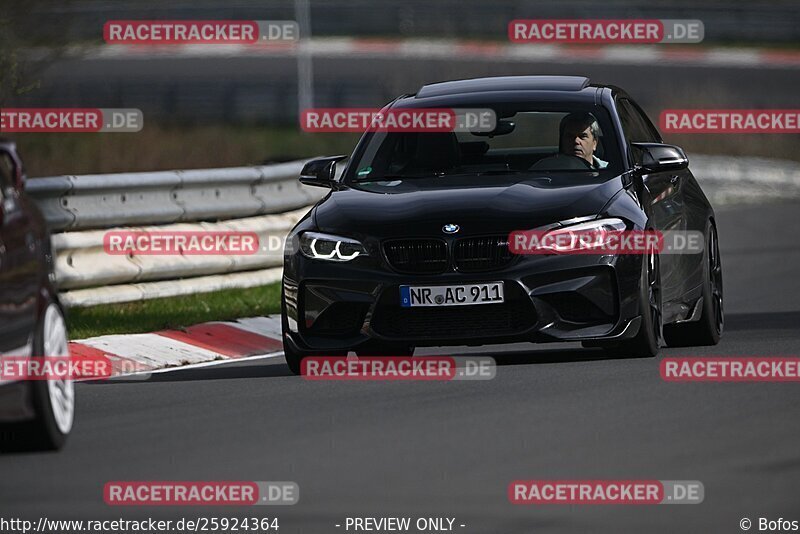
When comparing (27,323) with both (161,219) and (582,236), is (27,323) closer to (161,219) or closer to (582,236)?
(582,236)

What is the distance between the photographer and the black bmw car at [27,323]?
26.2 ft

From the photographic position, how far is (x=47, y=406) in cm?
825

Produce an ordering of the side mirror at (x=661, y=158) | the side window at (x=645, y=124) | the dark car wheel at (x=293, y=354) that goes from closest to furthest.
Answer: the dark car wheel at (x=293, y=354) < the side mirror at (x=661, y=158) < the side window at (x=645, y=124)

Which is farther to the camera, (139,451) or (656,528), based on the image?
(139,451)

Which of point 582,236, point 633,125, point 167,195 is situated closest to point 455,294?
point 582,236

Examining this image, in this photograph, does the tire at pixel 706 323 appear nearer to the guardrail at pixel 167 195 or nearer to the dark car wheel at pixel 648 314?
the dark car wheel at pixel 648 314

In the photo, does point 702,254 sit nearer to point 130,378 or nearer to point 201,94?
point 130,378

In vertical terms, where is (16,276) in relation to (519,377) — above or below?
above

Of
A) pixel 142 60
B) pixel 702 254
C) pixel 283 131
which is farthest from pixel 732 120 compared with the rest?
pixel 702 254

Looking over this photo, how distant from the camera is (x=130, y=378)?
11656 mm

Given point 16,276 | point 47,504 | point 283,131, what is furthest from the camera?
point 283,131

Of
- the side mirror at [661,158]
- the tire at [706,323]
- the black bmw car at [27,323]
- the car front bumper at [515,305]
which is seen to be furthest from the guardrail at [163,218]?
the black bmw car at [27,323]

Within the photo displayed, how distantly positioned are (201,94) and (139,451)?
3321 centimetres

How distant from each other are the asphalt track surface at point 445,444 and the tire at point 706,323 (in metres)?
0.56
